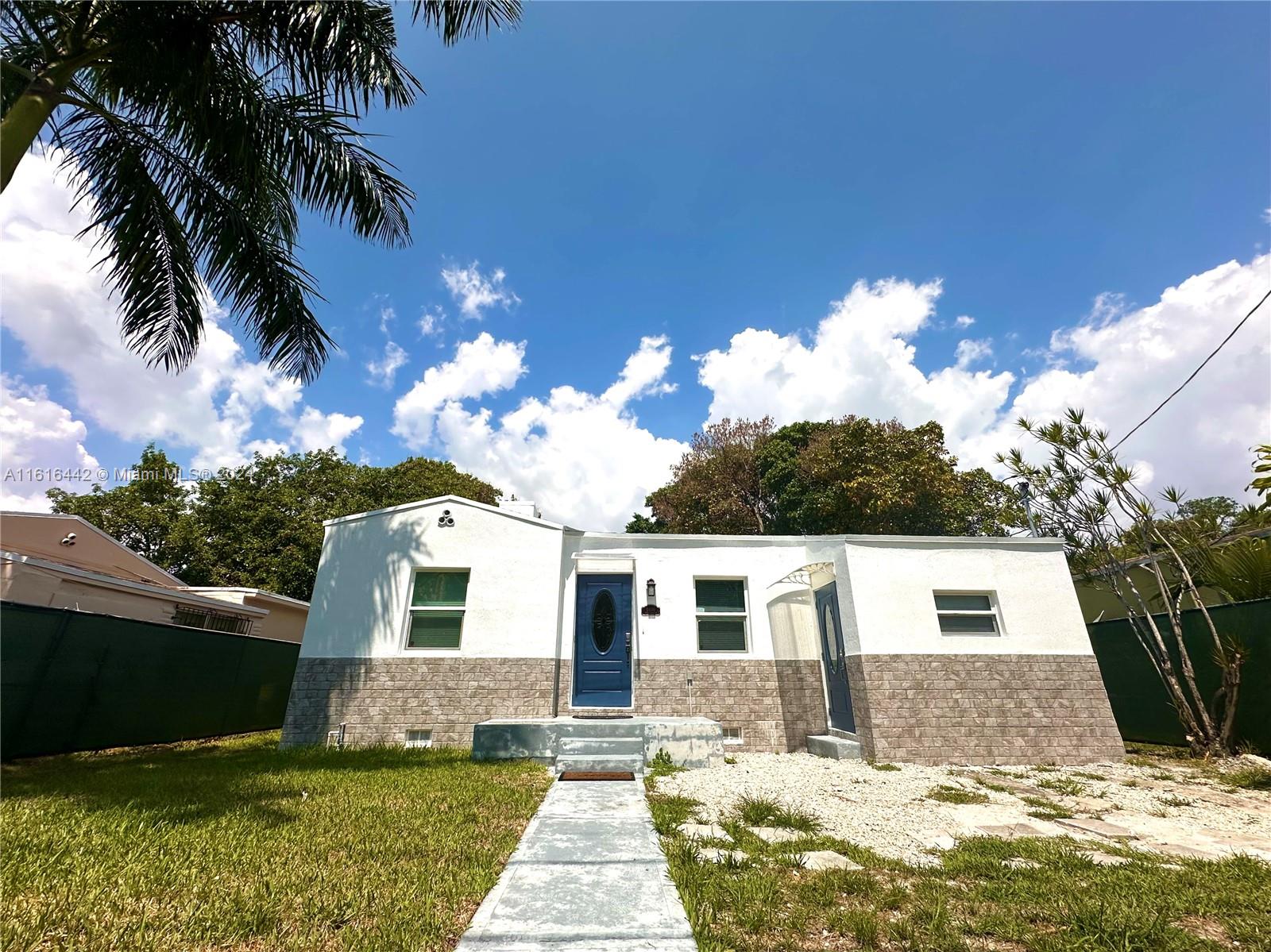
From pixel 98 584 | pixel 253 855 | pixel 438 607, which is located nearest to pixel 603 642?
pixel 438 607

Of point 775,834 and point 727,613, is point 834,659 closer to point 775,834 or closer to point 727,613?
point 727,613

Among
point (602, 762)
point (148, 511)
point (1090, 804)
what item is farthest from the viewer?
point (148, 511)

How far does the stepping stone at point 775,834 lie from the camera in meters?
3.79

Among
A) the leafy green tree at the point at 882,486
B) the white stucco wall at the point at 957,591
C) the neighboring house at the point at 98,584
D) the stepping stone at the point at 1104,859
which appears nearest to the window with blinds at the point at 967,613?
the white stucco wall at the point at 957,591

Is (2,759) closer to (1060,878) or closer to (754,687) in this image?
(754,687)

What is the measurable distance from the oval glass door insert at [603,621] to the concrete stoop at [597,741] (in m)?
1.84

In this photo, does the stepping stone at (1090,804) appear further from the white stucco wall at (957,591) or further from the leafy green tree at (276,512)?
the leafy green tree at (276,512)

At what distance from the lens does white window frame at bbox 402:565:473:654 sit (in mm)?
8414

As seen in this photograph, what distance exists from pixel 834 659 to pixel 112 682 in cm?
1076

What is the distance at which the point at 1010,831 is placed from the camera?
4.19 m

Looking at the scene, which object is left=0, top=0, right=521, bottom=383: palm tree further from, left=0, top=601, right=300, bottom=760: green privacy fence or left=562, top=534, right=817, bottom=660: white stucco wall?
left=562, top=534, right=817, bottom=660: white stucco wall

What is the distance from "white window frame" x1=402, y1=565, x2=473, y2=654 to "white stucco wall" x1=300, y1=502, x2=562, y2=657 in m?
0.03

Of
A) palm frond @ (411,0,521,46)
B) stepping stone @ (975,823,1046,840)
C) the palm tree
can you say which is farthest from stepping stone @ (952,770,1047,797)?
palm frond @ (411,0,521,46)

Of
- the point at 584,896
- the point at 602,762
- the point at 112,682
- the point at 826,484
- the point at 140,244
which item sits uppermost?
the point at 826,484
